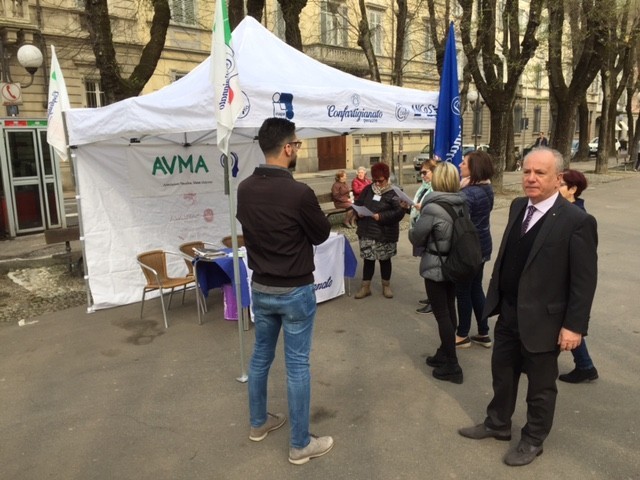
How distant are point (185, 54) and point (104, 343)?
20.3 meters

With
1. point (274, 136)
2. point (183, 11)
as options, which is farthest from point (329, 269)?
point (183, 11)

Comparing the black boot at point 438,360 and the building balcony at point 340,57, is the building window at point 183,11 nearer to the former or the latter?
the building balcony at point 340,57

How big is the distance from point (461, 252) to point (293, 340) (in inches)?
63.3

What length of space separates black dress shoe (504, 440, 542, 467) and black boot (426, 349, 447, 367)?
116cm

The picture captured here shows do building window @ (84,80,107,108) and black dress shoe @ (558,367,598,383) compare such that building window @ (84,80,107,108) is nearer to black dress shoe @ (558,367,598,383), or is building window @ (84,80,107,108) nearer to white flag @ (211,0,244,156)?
white flag @ (211,0,244,156)

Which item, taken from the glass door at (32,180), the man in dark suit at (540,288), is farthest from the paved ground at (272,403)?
the glass door at (32,180)

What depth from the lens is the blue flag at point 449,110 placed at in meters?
5.21

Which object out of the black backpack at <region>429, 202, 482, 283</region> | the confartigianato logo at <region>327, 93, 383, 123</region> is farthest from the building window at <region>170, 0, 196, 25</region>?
the black backpack at <region>429, 202, 482, 283</region>

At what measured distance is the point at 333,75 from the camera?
19.5ft

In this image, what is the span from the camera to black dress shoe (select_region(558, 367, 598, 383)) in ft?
12.6

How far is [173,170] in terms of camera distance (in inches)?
273

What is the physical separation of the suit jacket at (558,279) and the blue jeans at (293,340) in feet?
3.78

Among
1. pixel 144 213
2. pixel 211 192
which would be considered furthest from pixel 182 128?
pixel 211 192

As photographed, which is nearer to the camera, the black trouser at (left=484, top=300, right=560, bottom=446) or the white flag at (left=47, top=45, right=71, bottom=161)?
the black trouser at (left=484, top=300, right=560, bottom=446)
